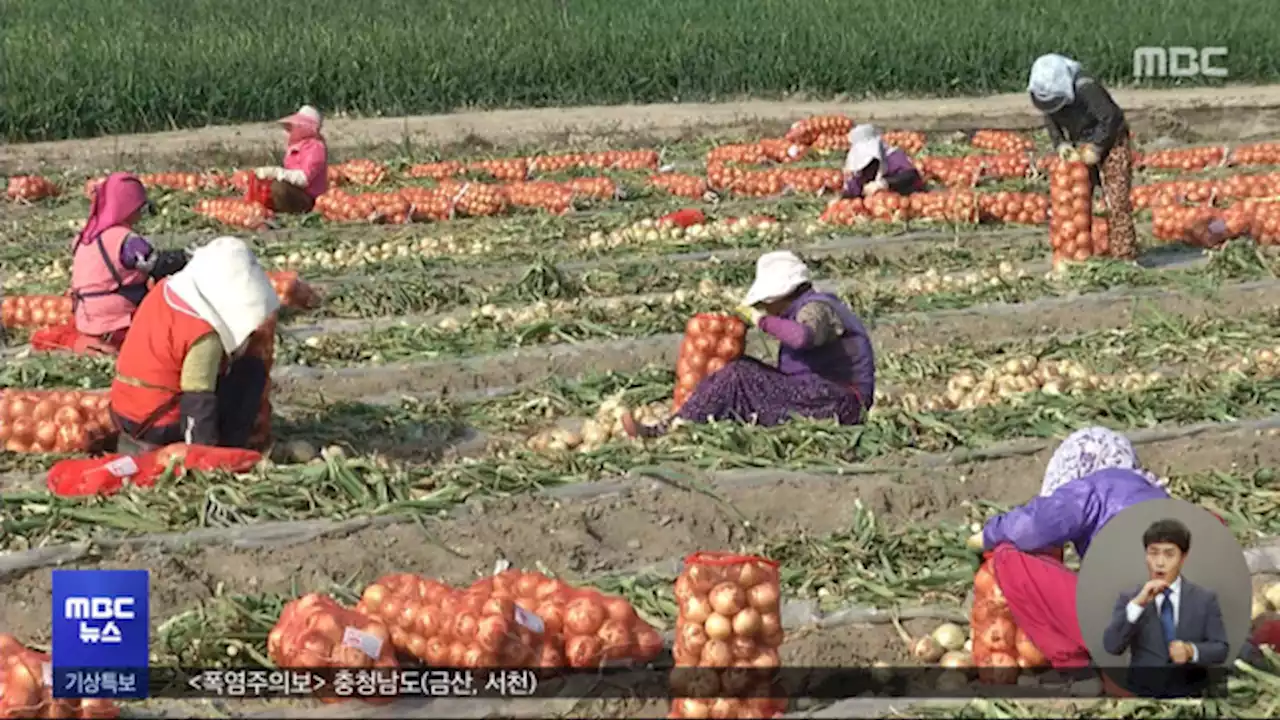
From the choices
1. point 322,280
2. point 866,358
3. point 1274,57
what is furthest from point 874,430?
→ point 1274,57

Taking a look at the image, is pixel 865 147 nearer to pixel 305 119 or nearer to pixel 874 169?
pixel 874 169

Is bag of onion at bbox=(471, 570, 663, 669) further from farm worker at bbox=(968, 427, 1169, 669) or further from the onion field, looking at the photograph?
farm worker at bbox=(968, 427, 1169, 669)

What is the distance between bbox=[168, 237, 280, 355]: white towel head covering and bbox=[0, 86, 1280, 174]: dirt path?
1142 cm

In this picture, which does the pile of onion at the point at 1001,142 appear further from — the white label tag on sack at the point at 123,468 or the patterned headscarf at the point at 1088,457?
the patterned headscarf at the point at 1088,457

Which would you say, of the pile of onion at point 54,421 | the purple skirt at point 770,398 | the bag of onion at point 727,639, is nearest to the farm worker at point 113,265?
the pile of onion at point 54,421

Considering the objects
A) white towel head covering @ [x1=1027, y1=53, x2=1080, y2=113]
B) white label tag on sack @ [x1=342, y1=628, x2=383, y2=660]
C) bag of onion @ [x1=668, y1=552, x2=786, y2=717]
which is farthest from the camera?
white towel head covering @ [x1=1027, y1=53, x2=1080, y2=113]

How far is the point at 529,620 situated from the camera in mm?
5598

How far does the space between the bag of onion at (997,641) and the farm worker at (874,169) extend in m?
8.88

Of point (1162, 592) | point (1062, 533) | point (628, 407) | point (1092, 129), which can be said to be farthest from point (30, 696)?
point (1092, 129)

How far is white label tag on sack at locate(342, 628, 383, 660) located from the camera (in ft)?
18.0

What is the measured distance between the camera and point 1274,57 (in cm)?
2467

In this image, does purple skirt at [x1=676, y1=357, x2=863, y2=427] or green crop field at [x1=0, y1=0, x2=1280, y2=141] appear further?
green crop field at [x1=0, y1=0, x2=1280, y2=141]

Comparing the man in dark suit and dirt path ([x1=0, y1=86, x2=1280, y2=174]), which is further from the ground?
the man in dark suit

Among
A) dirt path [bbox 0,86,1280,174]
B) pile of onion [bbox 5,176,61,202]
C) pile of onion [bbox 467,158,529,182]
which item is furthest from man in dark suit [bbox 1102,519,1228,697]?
dirt path [bbox 0,86,1280,174]
